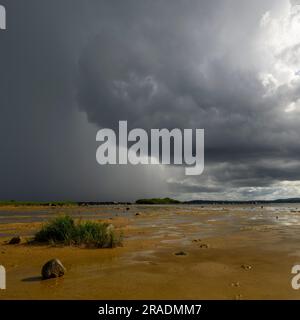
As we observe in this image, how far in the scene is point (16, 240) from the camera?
1391cm

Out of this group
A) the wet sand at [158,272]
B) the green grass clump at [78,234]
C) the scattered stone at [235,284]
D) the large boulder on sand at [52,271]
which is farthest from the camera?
the green grass clump at [78,234]

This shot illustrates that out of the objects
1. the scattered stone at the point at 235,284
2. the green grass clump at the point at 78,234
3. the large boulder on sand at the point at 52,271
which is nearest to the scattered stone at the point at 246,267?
the scattered stone at the point at 235,284

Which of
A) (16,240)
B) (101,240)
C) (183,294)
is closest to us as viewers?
(183,294)

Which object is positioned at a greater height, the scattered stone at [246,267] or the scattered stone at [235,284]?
the scattered stone at [235,284]

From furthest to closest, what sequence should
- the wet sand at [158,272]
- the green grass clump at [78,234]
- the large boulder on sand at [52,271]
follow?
the green grass clump at [78,234] < the large boulder on sand at [52,271] < the wet sand at [158,272]

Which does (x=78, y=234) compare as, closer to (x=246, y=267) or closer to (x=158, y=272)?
(x=158, y=272)

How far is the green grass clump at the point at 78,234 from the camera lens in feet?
41.3

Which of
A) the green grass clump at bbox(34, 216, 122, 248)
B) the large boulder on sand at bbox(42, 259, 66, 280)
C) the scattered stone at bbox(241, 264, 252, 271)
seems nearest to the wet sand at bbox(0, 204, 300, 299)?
the scattered stone at bbox(241, 264, 252, 271)

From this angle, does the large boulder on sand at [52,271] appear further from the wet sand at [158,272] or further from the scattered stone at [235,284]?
the scattered stone at [235,284]

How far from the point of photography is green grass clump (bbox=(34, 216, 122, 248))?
12.6 meters

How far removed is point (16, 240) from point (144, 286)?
29.5ft

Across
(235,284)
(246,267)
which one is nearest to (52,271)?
(235,284)

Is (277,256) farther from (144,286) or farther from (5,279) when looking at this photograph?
(5,279)
